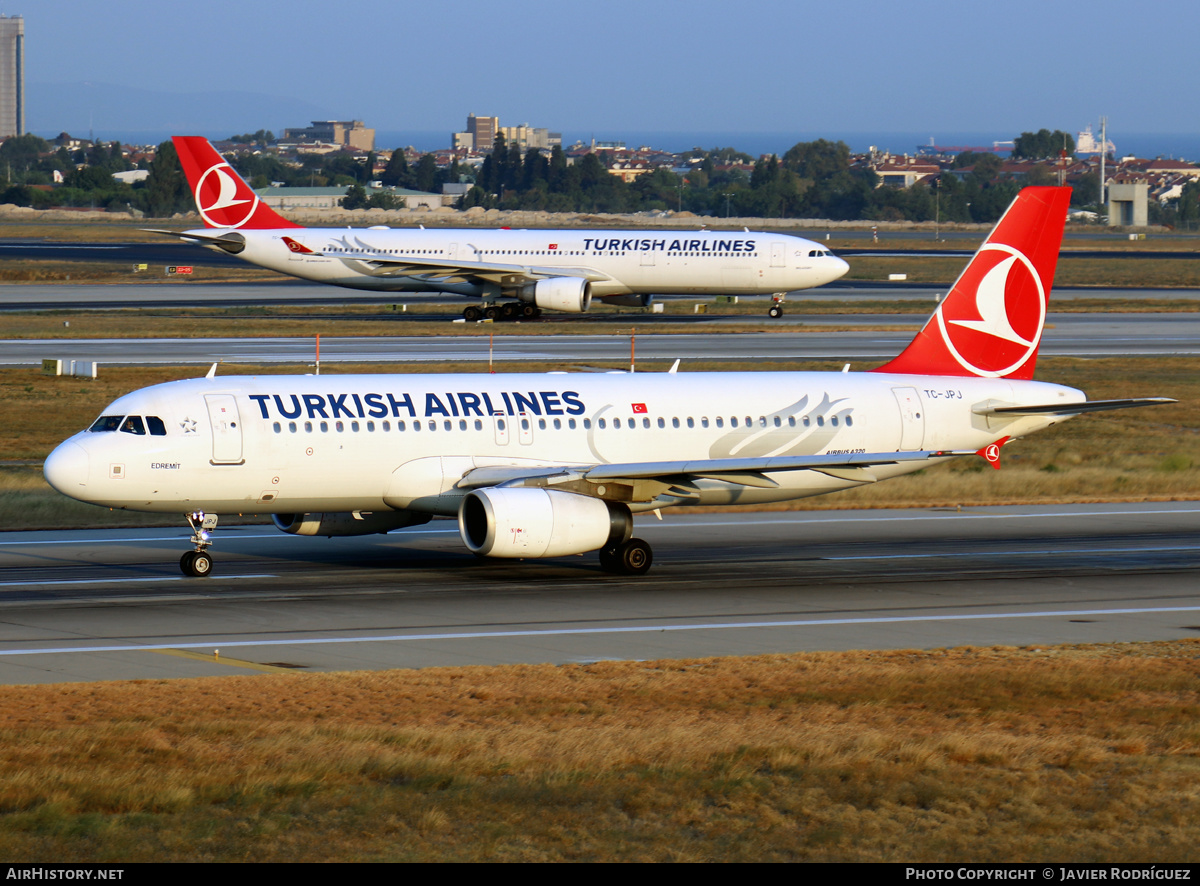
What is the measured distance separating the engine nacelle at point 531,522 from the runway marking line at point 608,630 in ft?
9.69

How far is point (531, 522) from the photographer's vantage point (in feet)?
90.1

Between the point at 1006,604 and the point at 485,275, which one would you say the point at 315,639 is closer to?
the point at 1006,604

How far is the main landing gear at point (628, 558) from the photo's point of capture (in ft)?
97.6

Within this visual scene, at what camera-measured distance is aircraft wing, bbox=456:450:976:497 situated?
28812mm

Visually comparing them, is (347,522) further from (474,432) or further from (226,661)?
(226,661)

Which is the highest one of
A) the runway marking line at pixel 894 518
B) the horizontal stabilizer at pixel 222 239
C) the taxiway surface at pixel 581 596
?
the horizontal stabilizer at pixel 222 239

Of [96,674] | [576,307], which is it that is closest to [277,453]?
[96,674]

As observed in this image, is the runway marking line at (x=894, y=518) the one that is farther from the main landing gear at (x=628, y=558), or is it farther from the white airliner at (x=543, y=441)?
the main landing gear at (x=628, y=558)

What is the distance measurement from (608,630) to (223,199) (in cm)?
6888

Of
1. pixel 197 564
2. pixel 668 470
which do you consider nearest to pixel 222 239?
pixel 197 564

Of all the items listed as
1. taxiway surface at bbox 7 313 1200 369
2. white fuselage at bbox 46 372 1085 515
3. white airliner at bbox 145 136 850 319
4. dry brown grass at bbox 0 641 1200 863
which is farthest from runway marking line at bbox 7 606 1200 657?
white airliner at bbox 145 136 850 319

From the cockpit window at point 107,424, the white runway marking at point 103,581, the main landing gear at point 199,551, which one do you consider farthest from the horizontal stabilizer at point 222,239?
the white runway marking at point 103,581

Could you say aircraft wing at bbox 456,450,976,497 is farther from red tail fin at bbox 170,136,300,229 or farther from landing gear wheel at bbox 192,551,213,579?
red tail fin at bbox 170,136,300,229

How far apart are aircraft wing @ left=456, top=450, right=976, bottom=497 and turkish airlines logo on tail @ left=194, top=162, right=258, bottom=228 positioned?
62.6 m
